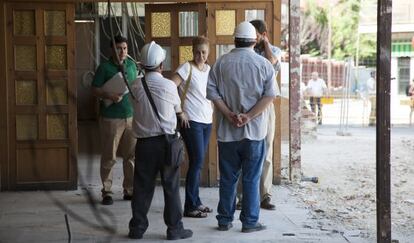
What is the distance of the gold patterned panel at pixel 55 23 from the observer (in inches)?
289

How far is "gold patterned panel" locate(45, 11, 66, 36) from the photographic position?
733cm

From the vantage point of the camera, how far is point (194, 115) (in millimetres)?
6172

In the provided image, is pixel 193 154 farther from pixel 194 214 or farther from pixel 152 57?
pixel 152 57

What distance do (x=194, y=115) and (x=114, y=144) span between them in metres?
1.06

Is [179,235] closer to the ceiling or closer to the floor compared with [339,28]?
closer to the floor

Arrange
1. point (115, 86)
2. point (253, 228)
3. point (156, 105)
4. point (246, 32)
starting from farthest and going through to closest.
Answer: point (115, 86), point (253, 228), point (246, 32), point (156, 105)

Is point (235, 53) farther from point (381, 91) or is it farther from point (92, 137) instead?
point (92, 137)

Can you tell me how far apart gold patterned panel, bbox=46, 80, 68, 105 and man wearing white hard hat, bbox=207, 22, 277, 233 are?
2493 mm

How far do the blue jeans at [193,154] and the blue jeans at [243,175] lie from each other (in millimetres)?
534

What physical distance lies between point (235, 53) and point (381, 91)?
4.22 ft

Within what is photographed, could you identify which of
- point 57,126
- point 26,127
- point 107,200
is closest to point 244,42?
point 107,200

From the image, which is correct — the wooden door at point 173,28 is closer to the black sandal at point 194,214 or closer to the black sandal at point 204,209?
the black sandal at point 204,209

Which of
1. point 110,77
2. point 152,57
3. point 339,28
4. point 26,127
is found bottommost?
point 26,127

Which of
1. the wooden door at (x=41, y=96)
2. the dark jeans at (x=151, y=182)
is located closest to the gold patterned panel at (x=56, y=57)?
the wooden door at (x=41, y=96)
